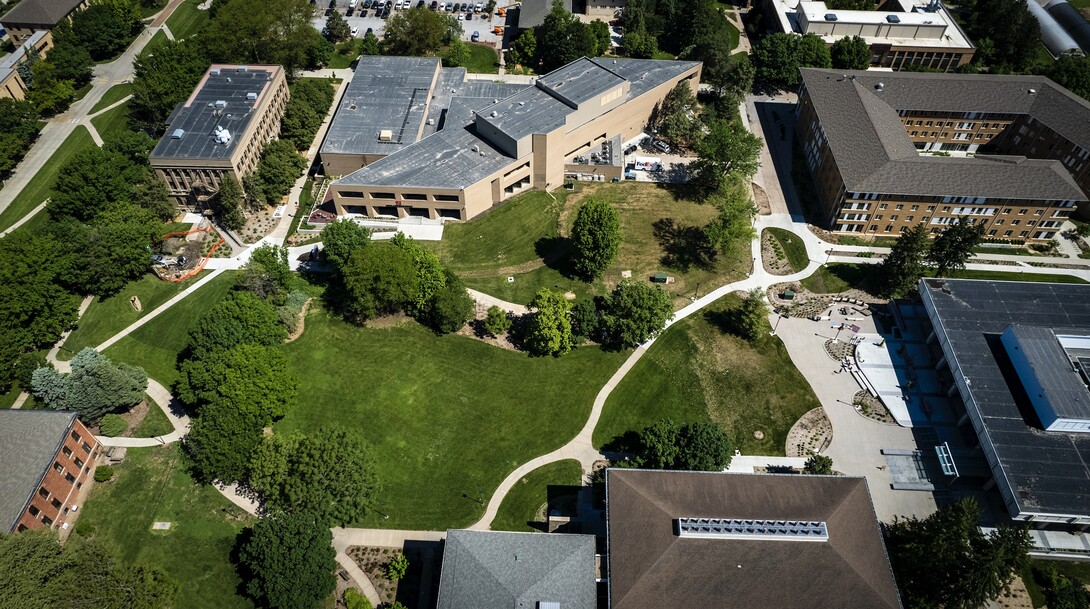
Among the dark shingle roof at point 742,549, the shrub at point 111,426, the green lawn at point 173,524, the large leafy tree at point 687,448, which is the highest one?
the dark shingle roof at point 742,549

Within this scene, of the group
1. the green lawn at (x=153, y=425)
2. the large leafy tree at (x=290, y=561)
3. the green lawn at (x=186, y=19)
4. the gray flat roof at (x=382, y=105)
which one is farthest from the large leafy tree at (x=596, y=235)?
the green lawn at (x=186, y=19)

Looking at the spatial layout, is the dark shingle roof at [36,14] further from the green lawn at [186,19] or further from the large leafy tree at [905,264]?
the large leafy tree at [905,264]

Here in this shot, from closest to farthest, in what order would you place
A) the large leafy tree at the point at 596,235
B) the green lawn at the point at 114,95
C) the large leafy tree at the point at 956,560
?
the large leafy tree at the point at 956,560 → the large leafy tree at the point at 596,235 → the green lawn at the point at 114,95

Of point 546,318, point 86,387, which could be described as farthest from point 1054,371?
point 86,387

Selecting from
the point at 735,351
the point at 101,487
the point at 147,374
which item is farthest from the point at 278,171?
the point at 735,351

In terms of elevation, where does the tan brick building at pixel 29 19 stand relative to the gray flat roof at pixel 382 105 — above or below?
above

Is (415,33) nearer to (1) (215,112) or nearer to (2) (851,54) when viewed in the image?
(1) (215,112)

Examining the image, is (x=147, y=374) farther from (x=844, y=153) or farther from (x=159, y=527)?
(x=844, y=153)
